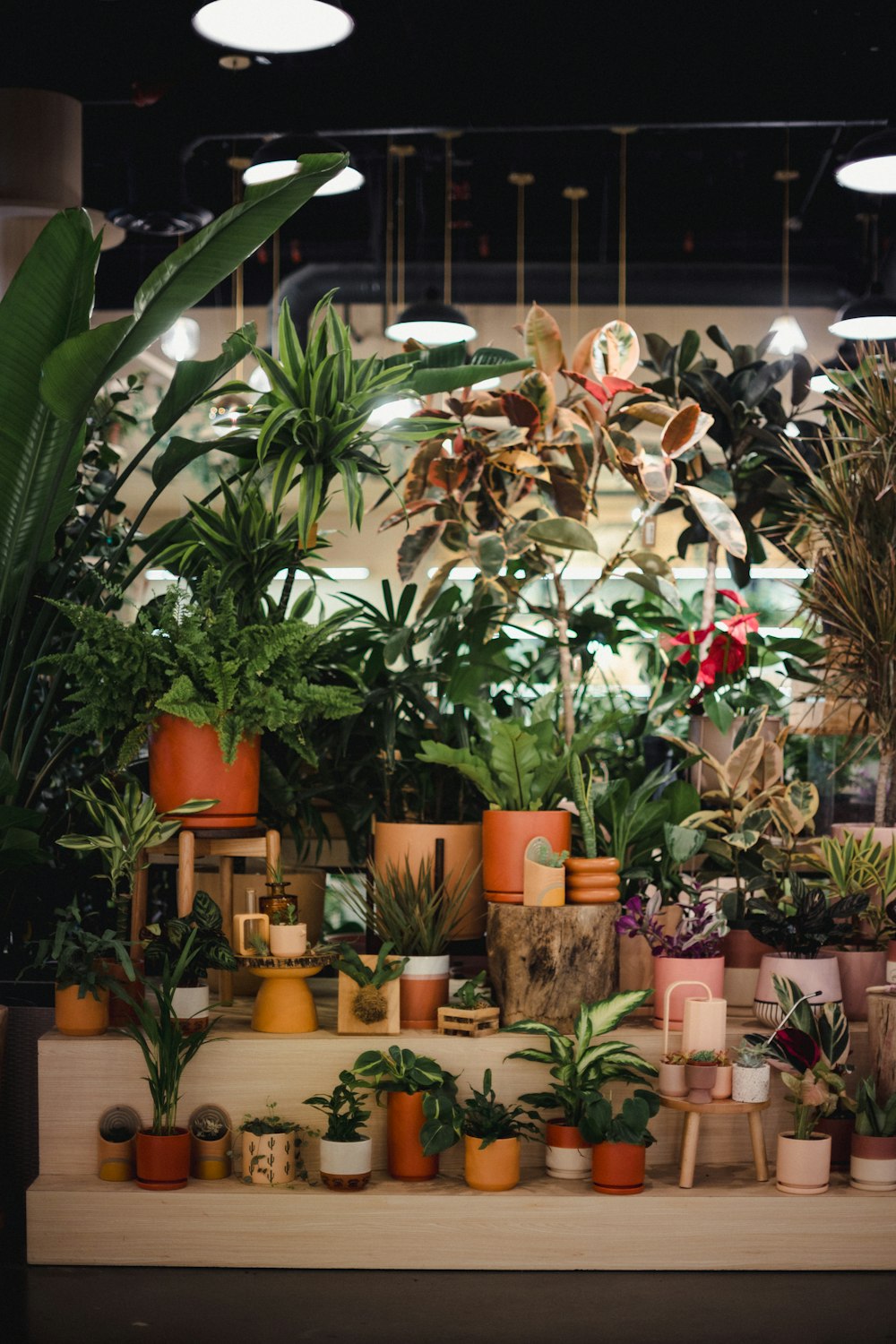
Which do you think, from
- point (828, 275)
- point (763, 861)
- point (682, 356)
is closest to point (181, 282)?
point (682, 356)

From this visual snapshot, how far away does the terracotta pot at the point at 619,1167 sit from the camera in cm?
256

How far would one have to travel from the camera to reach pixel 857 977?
2957 mm

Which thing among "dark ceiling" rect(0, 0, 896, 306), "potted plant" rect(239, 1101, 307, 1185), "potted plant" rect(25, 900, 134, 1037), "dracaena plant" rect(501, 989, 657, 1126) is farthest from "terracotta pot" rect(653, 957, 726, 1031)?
"dark ceiling" rect(0, 0, 896, 306)

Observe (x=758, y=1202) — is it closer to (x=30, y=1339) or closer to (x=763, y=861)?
(x=763, y=861)

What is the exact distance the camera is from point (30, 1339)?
225 cm

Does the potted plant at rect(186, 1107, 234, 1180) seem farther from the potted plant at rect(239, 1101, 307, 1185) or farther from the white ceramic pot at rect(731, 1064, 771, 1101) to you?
the white ceramic pot at rect(731, 1064, 771, 1101)

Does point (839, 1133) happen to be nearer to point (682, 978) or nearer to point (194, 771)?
point (682, 978)

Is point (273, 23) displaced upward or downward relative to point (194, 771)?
upward

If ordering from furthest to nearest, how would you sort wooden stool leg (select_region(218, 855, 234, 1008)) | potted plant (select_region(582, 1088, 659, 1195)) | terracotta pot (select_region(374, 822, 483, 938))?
wooden stool leg (select_region(218, 855, 234, 1008)), terracotta pot (select_region(374, 822, 483, 938)), potted plant (select_region(582, 1088, 659, 1195))

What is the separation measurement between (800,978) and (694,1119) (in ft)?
1.27

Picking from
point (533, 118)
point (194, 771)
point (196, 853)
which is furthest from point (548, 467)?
point (533, 118)

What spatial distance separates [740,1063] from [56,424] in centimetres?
198

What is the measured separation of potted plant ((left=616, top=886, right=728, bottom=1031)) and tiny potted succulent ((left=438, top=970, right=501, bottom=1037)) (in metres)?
0.32

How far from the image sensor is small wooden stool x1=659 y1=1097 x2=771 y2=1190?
8.54 feet
